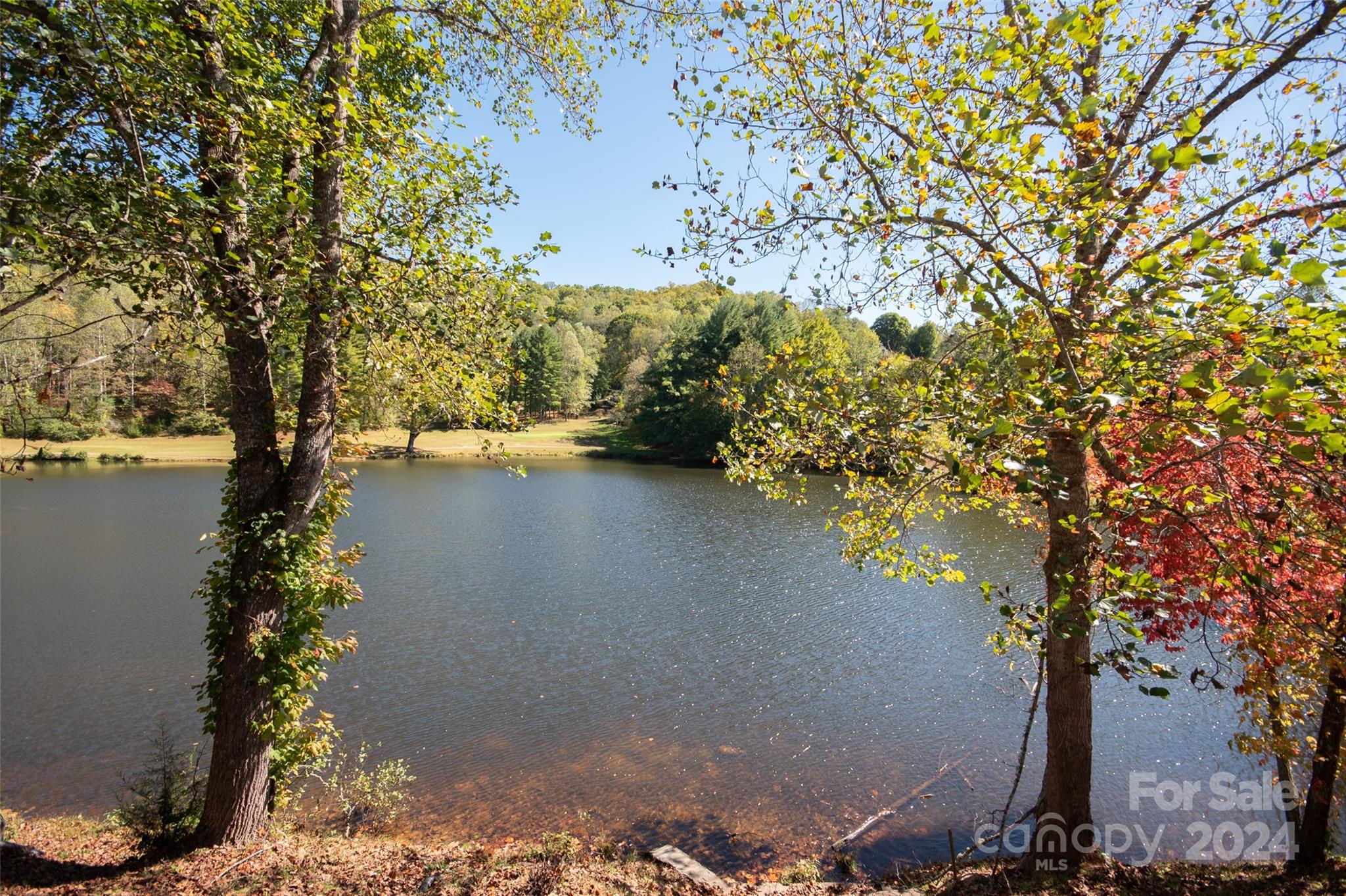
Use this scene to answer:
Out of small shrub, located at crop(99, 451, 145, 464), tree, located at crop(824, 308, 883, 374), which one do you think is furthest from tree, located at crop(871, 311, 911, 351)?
small shrub, located at crop(99, 451, 145, 464)

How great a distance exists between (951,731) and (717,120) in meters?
9.43

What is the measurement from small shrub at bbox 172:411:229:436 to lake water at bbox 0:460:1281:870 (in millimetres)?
25696

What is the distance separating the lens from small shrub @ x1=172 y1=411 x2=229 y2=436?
43562 mm

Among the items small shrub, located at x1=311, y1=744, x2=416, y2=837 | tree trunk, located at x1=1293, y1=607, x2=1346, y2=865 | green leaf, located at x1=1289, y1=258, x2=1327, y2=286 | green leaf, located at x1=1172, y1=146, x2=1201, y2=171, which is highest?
green leaf, located at x1=1172, y1=146, x2=1201, y2=171

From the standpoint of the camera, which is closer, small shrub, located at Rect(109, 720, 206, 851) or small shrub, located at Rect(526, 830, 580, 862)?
small shrub, located at Rect(109, 720, 206, 851)

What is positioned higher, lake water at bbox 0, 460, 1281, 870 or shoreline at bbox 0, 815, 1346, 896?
shoreline at bbox 0, 815, 1346, 896

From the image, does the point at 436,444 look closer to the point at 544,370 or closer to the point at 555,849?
the point at 544,370

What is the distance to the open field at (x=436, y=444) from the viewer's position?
39.4m

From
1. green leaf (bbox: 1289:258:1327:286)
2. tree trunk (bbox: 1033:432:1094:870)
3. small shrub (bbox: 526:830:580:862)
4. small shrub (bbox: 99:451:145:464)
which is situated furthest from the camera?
small shrub (bbox: 99:451:145:464)

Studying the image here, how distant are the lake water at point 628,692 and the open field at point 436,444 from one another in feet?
63.5

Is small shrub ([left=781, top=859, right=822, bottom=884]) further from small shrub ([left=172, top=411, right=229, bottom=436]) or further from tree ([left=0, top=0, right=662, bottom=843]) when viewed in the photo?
small shrub ([left=172, top=411, right=229, bottom=436])

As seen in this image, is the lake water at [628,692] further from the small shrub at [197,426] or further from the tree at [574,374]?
the tree at [574,374]

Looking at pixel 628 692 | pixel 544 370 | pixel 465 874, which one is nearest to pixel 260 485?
pixel 465 874

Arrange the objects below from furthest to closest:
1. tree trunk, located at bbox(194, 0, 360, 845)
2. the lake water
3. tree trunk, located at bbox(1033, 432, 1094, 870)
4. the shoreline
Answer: the lake water
tree trunk, located at bbox(194, 0, 360, 845)
tree trunk, located at bbox(1033, 432, 1094, 870)
the shoreline
